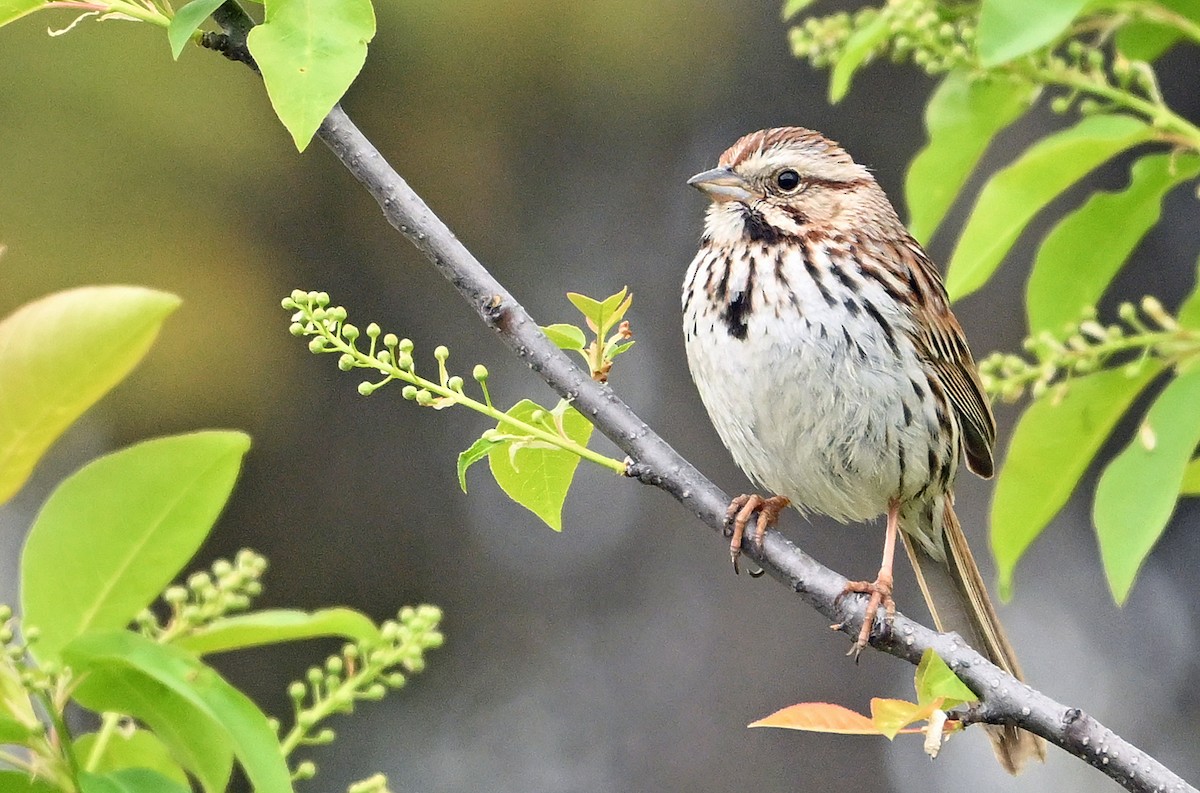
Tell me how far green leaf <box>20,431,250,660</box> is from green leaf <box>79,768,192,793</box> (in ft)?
0.65

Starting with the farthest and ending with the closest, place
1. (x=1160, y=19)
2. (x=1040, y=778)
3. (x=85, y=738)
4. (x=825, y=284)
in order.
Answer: (x=1040, y=778), (x=825, y=284), (x=1160, y=19), (x=85, y=738)

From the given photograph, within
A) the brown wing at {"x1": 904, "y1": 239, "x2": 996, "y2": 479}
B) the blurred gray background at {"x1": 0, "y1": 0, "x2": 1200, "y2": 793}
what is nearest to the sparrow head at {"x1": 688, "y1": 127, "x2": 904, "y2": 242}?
the brown wing at {"x1": 904, "y1": 239, "x2": 996, "y2": 479}

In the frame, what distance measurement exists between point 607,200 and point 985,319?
1807mm

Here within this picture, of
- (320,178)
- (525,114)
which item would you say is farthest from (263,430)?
(525,114)

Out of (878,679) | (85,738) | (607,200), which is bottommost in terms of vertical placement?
(85,738)

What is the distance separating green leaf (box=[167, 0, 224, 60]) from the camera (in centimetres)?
168

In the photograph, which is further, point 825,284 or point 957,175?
point 825,284

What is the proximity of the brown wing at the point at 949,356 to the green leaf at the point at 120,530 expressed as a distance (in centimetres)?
185

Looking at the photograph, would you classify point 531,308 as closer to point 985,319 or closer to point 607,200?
point 607,200

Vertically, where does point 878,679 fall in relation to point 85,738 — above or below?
above

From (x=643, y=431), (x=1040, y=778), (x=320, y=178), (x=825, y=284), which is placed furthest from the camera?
(x=1040, y=778)

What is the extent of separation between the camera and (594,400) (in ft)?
6.98

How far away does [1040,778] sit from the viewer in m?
6.33

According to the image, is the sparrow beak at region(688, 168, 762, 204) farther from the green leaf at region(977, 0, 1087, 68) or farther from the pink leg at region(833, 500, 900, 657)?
the green leaf at region(977, 0, 1087, 68)
